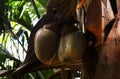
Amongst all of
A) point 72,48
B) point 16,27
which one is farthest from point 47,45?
point 16,27

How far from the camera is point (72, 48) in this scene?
852 millimetres

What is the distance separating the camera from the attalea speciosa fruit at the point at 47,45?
90 centimetres

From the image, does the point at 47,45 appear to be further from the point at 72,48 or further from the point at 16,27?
the point at 16,27

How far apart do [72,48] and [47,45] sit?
9 cm

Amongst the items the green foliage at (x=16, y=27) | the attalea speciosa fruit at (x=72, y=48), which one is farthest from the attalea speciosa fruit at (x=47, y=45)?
the green foliage at (x=16, y=27)

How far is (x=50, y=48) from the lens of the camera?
0.90m

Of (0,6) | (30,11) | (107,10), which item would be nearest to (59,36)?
(107,10)

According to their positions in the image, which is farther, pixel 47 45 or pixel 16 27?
pixel 16 27

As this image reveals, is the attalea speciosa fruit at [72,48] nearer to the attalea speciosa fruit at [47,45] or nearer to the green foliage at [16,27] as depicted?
the attalea speciosa fruit at [47,45]

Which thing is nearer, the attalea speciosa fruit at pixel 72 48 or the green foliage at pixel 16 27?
the attalea speciosa fruit at pixel 72 48

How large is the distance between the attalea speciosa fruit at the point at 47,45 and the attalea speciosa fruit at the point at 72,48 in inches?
1.2

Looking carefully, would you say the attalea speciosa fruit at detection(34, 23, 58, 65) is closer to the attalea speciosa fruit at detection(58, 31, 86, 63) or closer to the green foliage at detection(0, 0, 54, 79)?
the attalea speciosa fruit at detection(58, 31, 86, 63)

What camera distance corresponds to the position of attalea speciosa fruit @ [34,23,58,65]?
0.90 meters

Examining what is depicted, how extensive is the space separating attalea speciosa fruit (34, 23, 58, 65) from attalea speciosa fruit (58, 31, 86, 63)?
0.10 feet
